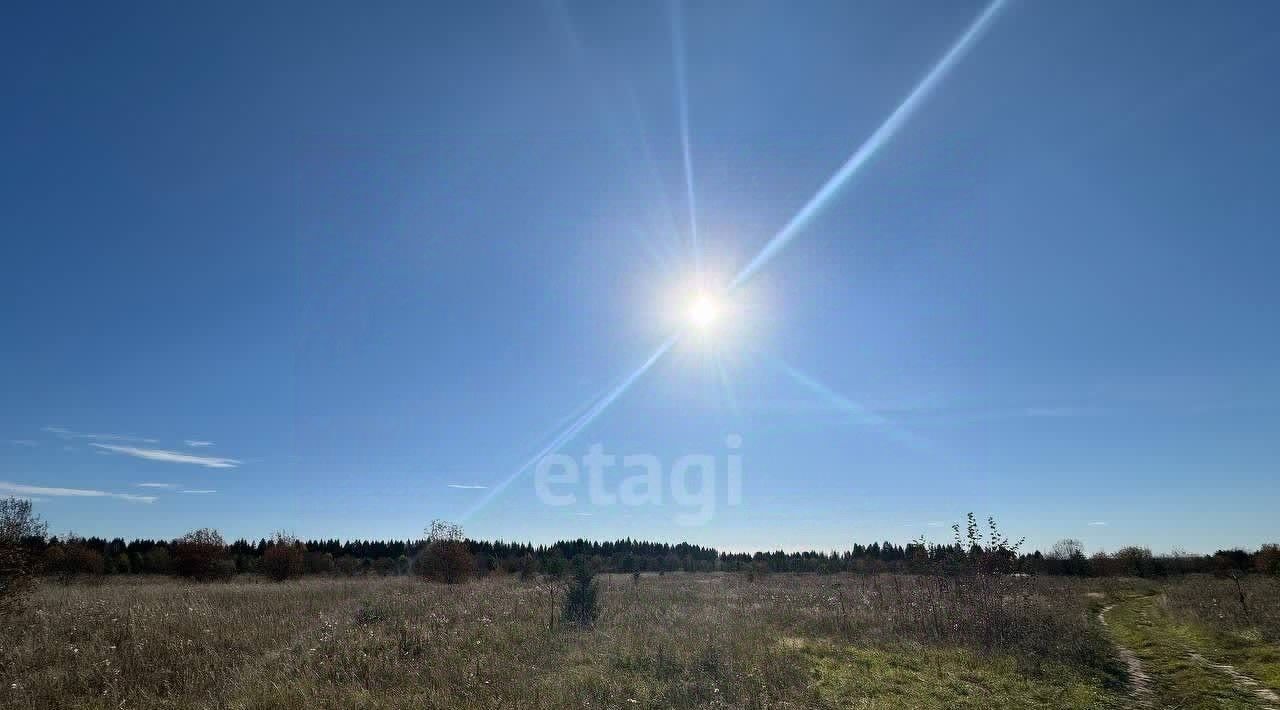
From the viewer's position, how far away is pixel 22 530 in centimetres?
2011

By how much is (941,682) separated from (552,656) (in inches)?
295

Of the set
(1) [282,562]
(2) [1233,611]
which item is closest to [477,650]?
(2) [1233,611]

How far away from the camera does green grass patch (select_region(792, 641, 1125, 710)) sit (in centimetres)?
1114

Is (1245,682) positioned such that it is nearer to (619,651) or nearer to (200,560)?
(619,651)

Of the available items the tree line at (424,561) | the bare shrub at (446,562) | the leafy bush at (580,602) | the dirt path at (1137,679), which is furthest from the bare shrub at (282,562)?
the dirt path at (1137,679)

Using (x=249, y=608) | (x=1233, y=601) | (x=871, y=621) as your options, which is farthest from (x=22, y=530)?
(x=1233, y=601)

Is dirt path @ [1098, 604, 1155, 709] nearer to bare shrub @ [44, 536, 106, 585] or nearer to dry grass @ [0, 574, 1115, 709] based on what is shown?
dry grass @ [0, 574, 1115, 709]

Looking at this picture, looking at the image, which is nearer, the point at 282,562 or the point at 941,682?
the point at 941,682

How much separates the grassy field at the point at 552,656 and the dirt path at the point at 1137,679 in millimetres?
252

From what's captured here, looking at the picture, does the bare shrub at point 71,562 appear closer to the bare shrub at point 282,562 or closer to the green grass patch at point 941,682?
the bare shrub at point 282,562

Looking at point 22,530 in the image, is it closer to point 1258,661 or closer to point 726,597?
point 726,597

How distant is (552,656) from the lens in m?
12.9

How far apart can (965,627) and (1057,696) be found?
665 cm

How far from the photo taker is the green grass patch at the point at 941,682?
1114 centimetres
